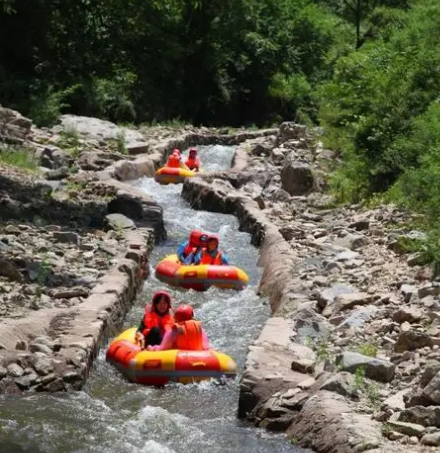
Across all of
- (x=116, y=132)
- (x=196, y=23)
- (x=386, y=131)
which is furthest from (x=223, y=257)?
(x=196, y=23)

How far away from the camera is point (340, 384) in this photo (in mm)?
6969

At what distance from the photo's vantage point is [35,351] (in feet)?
27.2

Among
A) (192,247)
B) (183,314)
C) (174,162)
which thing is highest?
(183,314)

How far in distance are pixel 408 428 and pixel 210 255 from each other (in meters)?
7.46

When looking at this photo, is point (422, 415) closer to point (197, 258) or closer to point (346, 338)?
point (346, 338)

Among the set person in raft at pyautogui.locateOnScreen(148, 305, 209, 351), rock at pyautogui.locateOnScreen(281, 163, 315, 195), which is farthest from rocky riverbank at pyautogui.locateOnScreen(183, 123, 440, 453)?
rock at pyautogui.locateOnScreen(281, 163, 315, 195)

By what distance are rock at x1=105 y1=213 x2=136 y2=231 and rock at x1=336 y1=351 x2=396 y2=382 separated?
7.13 m

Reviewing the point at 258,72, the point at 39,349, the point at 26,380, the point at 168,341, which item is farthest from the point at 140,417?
the point at 258,72

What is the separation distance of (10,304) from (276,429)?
347cm

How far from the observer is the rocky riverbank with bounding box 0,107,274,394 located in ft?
27.2

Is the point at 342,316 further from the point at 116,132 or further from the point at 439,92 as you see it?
the point at 116,132

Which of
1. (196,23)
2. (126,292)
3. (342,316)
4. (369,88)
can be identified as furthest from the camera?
(196,23)

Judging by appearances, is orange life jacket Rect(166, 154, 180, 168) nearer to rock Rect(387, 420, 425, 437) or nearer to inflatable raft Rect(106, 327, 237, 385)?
inflatable raft Rect(106, 327, 237, 385)

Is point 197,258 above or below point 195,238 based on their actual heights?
below
